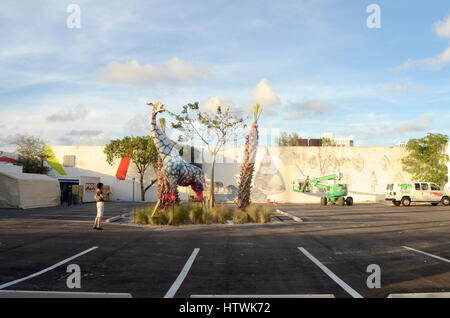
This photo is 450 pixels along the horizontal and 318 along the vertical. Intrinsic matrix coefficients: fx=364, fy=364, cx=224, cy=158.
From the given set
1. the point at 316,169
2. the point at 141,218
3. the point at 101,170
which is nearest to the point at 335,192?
the point at 316,169

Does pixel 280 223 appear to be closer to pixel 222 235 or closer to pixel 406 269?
pixel 222 235

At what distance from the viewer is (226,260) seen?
833 centimetres

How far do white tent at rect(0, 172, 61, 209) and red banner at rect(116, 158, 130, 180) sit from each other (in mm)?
12877

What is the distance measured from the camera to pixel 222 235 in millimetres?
12609

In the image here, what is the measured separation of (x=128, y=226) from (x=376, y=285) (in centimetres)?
1125

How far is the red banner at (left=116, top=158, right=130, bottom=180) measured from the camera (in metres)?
40.9

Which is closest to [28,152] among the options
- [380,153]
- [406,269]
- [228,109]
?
[228,109]

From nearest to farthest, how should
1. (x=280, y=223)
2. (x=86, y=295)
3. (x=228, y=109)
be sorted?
(x=86, y=295)
(x=280, y=223)
(x=228, y=109)

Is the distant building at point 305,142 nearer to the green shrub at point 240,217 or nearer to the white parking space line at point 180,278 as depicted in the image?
the green shrub at point 240,217

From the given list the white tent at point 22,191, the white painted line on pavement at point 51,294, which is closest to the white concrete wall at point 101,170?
the white tent at point 22,191

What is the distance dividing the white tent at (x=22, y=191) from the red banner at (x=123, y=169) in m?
12.9

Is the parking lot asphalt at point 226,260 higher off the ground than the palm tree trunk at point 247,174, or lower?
lower

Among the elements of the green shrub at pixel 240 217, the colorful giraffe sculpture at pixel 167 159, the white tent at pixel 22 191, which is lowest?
the green shrub at pixel 240 217

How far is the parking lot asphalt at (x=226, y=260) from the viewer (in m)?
6.00
